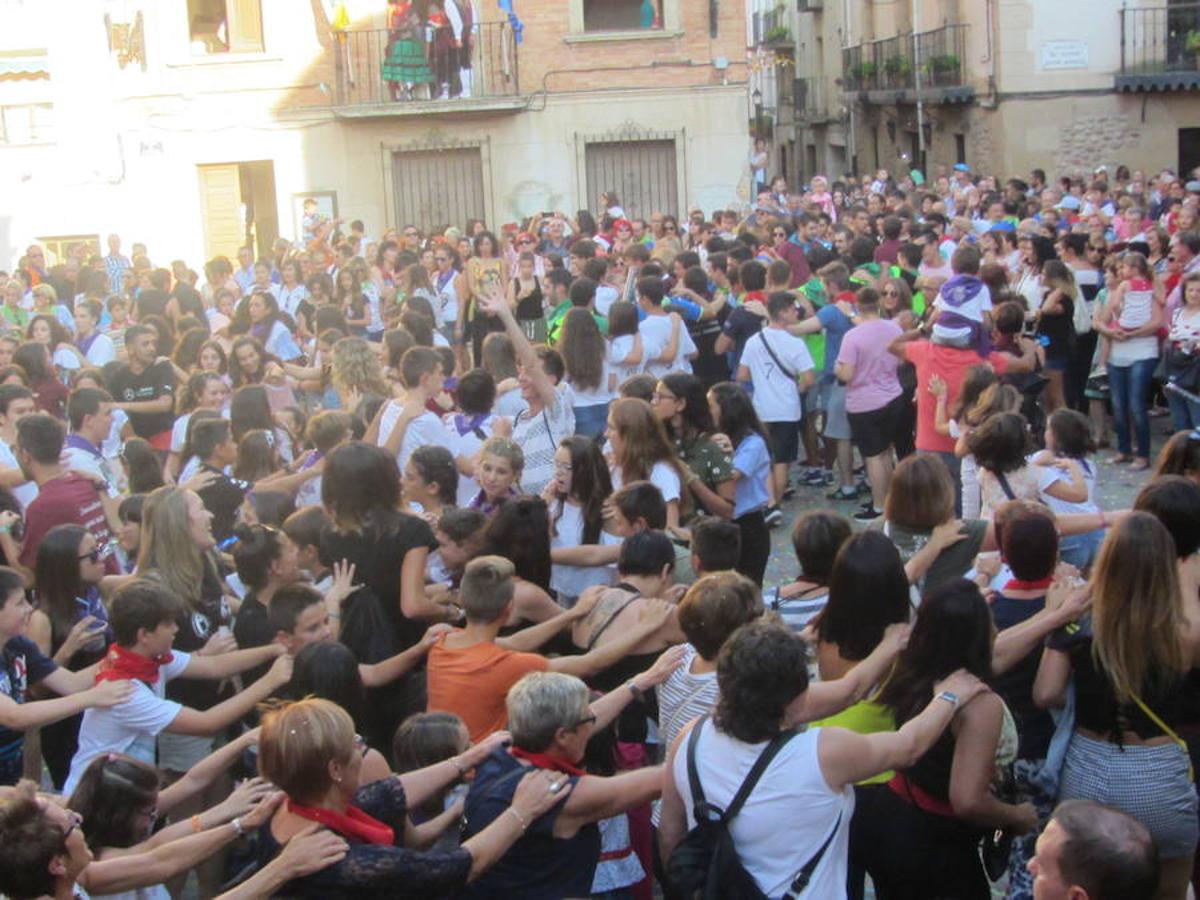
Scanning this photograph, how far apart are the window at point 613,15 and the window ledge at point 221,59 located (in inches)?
186

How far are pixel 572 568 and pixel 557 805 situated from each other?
2.50 meters

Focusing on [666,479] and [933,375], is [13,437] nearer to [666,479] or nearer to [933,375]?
[666,479]

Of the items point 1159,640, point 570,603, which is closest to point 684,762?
point 1159,640

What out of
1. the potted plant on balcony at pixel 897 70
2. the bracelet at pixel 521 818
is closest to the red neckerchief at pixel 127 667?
the bracelet at pixel 521 818

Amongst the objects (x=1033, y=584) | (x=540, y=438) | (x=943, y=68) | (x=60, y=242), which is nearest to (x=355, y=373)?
(x=540, y=438)

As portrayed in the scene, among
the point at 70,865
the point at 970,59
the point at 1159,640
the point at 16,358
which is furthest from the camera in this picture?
the point at 970,59

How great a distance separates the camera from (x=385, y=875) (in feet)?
11.7

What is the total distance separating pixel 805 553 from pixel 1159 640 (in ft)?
4.26

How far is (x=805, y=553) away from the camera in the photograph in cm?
528

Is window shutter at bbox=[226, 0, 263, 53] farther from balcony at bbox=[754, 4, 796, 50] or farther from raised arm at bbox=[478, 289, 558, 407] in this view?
balcony at bbox=[754, 4, 796, 50]

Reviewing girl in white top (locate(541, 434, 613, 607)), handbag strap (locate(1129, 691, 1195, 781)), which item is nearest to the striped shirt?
handbag strap (locate(1129, 691, 1195, 781))

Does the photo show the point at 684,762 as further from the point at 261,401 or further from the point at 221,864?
the point at 261,401

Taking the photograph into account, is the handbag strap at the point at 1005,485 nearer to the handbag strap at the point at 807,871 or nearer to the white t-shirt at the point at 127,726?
the handbag strap at the point at 807,871

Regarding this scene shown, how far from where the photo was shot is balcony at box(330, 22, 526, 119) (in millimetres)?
22953
